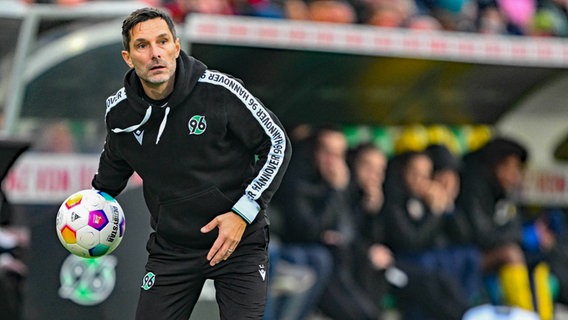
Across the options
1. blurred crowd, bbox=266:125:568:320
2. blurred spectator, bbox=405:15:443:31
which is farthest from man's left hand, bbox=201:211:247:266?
blurred spectator, bbox=405:15:443:31

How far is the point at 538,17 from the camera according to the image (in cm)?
1238

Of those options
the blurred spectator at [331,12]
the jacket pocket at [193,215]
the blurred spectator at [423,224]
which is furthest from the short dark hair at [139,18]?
the blurred spectator at [423,224]

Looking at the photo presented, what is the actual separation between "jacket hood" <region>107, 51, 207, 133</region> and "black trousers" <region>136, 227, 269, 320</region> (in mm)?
612

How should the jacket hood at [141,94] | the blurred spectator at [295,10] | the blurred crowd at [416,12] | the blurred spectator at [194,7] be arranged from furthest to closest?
the blurred spectator at [295,10] → the blurred crowd at [416,12] → the blurred spectator at [194,7] → the jacket hood at [141,94]

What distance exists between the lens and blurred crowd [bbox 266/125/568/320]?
998 cm

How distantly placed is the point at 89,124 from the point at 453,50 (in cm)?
346

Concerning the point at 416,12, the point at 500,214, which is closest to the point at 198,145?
the point at 416,12

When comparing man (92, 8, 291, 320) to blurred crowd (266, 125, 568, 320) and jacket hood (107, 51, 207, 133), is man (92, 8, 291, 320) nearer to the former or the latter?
jacket hood (107, 51, 207, 133)

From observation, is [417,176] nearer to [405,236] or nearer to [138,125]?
[405,236]

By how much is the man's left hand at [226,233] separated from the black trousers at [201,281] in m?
0.15

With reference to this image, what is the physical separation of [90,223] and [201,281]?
0.62 m

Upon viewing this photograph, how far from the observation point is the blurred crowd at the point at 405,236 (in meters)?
9.98

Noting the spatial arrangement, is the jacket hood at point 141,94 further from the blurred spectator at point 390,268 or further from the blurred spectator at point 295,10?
the blurred spectator at point 390,268

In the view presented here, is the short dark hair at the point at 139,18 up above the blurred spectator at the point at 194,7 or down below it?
above
